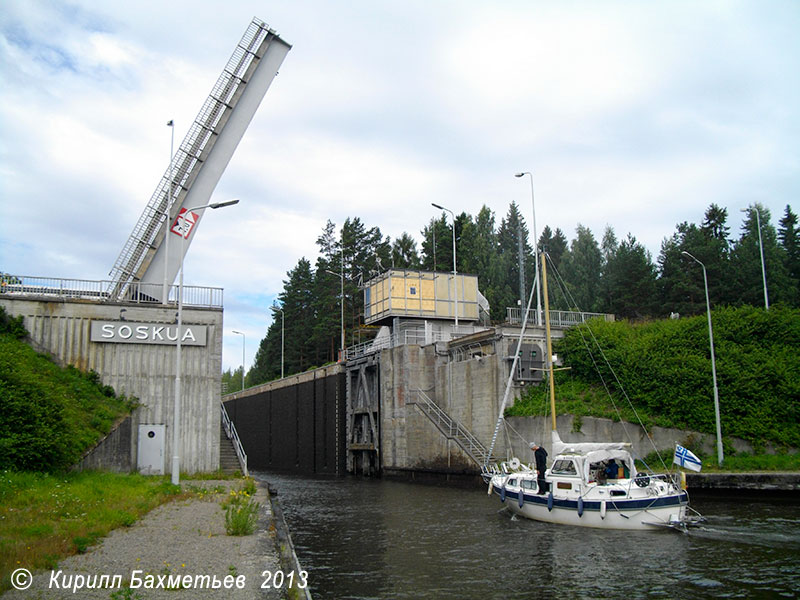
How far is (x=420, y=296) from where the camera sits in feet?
169

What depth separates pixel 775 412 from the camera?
30062 mm

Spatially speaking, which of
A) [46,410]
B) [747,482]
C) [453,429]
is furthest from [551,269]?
[46,410]

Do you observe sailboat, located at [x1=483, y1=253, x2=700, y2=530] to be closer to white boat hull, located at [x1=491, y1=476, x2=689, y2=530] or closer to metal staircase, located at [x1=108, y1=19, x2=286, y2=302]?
white boat hull, located at [x1=491, y1=476, x2=689, y2=530]

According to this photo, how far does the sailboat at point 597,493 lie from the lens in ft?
67.1

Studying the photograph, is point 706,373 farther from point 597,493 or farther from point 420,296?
point 420,296

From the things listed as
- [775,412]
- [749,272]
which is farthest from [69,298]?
[749,272]

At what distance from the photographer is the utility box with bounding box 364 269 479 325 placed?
50.7 meters

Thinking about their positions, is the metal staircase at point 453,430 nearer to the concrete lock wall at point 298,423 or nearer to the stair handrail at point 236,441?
the stair handrail at point 236,441

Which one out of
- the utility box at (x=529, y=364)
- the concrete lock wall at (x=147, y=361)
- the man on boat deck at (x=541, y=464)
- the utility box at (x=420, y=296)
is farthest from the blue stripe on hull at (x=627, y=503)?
the utility box at (x=420, y=296)

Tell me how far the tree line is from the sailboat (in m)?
28.2

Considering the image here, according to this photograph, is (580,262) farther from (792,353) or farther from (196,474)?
(196,474)

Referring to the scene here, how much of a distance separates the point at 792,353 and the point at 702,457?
669 cm

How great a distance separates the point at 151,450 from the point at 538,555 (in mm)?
17863

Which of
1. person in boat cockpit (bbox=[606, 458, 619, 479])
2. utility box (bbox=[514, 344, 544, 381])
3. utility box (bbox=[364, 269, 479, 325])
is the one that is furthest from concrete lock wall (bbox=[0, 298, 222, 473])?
utility box (bbox=[364, 269, 479, 325])
